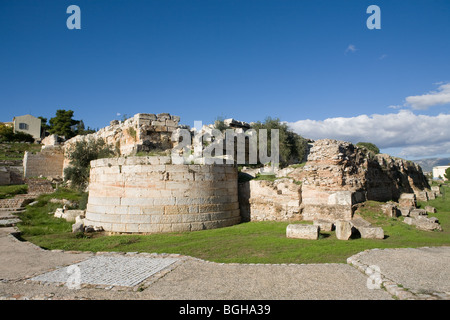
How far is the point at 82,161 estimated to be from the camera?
69.6 ft

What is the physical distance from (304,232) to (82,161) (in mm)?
17877

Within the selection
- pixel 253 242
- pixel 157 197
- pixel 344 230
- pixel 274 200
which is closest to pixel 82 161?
pixel 157 197

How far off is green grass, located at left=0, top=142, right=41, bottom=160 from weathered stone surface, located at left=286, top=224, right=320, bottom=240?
42.9m

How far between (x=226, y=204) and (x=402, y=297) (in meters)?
8.63

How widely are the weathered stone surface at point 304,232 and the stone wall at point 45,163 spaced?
105ft

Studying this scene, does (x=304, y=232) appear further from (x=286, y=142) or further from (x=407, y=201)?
(x=286, y=142)

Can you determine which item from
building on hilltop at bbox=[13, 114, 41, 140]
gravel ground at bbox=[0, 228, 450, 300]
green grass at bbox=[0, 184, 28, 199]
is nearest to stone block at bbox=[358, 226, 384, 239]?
gravel ground at bbox=[0, 228, 450, 300]

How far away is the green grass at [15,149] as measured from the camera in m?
40.5

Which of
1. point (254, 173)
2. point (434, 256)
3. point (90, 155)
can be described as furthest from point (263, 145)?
point (434, 256)

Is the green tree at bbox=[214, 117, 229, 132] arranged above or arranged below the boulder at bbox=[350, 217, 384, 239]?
above

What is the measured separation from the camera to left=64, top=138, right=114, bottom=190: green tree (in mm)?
20750

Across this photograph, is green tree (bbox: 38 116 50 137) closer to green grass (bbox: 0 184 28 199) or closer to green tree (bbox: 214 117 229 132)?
green grass (bbox: 0 184 28 199)

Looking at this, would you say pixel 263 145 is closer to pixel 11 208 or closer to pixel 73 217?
pixel 73 217
